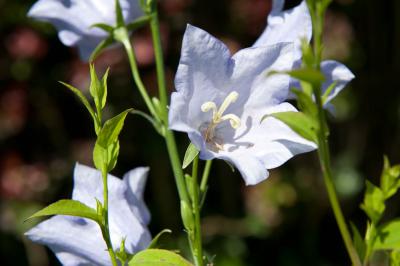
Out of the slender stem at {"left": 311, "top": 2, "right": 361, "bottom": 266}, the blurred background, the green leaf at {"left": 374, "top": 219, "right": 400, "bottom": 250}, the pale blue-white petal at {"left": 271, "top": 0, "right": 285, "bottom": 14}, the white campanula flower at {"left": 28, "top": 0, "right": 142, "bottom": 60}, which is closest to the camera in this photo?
the slender stem at {"left": 311, "top": 2, "right": 361, "bottom": 266}

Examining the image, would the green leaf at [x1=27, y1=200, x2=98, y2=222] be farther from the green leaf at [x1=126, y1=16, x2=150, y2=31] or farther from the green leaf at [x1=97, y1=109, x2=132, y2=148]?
the green leaf at [x1=126, y1=16, x2=150, y2=31]

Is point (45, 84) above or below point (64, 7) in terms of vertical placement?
below

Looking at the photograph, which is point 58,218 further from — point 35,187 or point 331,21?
point 331,21

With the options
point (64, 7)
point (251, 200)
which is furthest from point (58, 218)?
point (251, 200)

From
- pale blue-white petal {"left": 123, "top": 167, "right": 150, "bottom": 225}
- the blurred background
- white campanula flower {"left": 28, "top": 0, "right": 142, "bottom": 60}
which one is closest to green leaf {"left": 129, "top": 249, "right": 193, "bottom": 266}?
pale blue-white petal {"left": 123, "top": 167, "right": 150, "bottom": 225}

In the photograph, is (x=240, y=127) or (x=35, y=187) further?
(x=35, y=187)

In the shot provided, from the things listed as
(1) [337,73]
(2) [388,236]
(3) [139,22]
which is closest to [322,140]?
(2) [388,236]

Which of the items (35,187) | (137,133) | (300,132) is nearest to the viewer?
(300,132)

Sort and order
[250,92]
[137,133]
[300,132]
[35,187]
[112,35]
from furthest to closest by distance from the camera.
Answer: [137,133]
[35,187]
[112,35]
[250,92]
[300,132]
